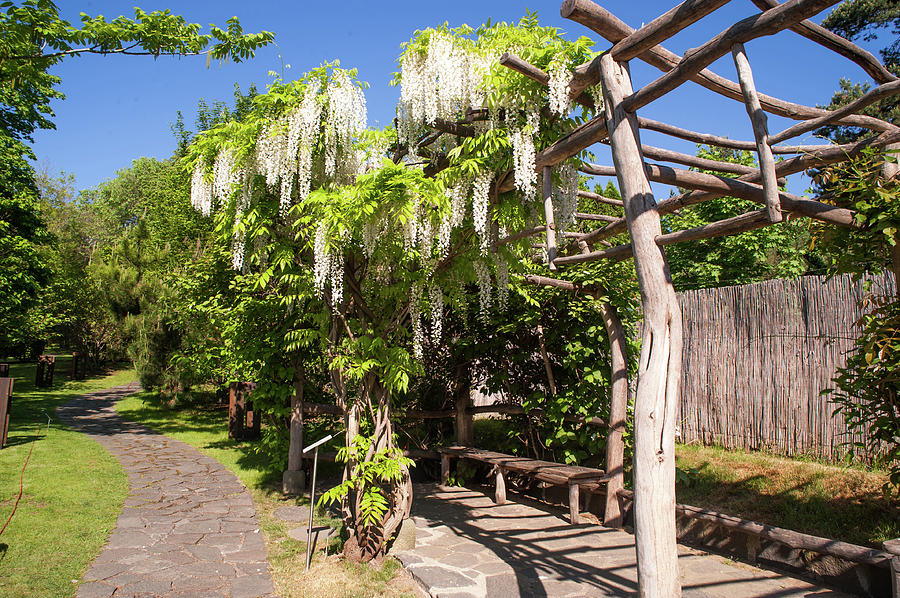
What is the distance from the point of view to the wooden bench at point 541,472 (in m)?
5.15

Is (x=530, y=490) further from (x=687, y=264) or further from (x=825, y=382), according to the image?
(x=687, y=264)

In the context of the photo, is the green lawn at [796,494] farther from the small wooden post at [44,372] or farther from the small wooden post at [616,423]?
the small wooden post at [44,372]

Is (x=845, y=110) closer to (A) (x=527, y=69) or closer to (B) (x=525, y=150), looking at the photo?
(A) (x=527, y=69)

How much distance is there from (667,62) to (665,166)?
2.10 feet

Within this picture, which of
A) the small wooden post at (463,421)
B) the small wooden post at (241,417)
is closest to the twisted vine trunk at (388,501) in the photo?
the small wooden post at (463,421)

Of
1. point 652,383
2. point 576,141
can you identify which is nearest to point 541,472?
point 652,383

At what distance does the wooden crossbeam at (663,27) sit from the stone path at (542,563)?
3279 mm

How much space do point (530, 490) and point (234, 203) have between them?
186 inches

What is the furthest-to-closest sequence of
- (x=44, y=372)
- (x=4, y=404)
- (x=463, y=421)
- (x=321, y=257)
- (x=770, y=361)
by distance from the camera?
(x=44, y=372), (x=4, y=404), (x=463, y=421), (x=770, y=361), (x=321, y=257)

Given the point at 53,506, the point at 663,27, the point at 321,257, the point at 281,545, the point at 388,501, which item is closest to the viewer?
the point at 663,27

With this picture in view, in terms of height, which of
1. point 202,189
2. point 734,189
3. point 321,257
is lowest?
point 321,257

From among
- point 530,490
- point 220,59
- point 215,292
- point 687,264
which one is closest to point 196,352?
point 215,292

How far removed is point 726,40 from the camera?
7.98 feet

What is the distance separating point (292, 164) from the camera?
173 inches
